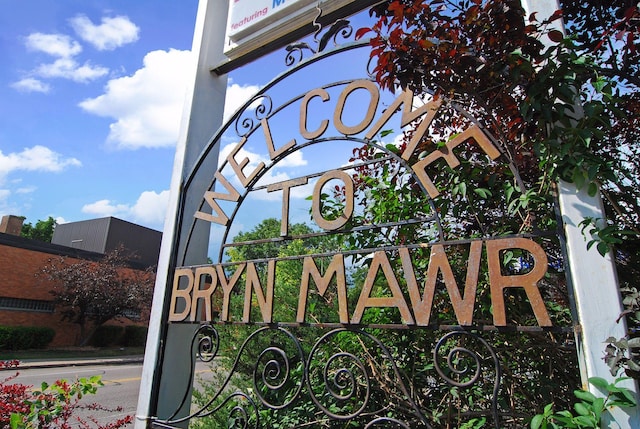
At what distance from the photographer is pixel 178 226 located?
120 inches

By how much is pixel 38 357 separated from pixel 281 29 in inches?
684

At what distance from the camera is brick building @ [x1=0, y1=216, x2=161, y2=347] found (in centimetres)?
1786

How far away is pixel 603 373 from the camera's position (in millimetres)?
1396

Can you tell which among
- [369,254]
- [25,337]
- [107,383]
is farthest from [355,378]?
[25,337]

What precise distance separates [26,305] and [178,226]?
2002 cm

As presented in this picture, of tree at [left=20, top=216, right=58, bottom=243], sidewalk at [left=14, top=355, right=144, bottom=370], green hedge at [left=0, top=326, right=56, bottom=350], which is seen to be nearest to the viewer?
sidewalk at [left=14, top=355, right=144, bottom=370]

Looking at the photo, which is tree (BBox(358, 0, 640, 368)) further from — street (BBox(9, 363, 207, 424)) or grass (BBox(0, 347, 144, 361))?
grass (BBox(0, 347, 144, 361))

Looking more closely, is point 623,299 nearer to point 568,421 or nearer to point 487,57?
point 568,421

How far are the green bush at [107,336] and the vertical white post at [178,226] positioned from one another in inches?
820

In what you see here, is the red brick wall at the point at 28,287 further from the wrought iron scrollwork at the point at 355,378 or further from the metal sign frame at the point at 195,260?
the wrought iron scrollwork at the point at 355,378

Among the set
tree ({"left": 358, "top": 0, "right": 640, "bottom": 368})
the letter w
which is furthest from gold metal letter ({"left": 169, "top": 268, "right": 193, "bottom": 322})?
tree ({"left": 358, "top": 0, "right": 640, "bottom": 368})

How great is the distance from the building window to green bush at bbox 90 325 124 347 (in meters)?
2.47

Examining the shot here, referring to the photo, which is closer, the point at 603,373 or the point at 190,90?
the point at 603,373

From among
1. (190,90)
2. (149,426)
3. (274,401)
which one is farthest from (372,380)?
(190,90)
